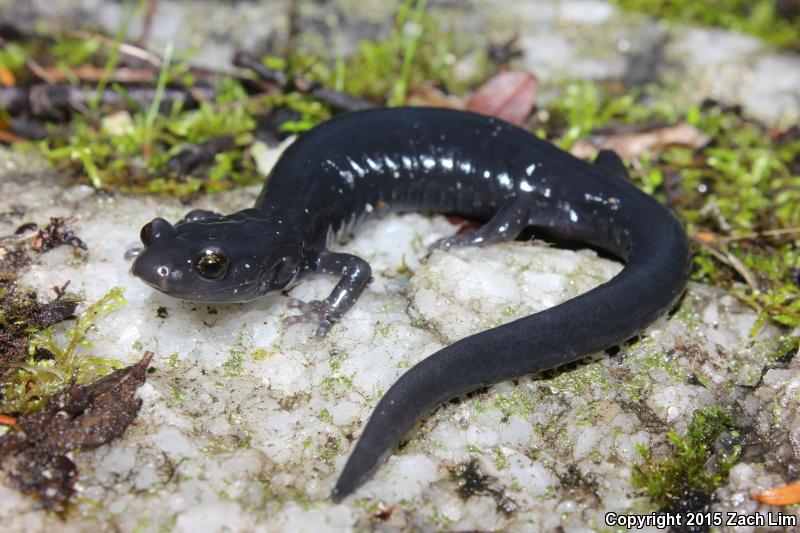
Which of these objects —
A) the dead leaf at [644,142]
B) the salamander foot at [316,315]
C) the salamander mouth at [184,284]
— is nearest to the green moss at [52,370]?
the salamander mouth at [184,284]

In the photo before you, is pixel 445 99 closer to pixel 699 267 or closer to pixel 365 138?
pixel 365 138

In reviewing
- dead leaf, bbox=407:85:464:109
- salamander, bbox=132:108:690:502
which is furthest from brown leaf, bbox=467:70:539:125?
salamander, bbox=132:108:690:502

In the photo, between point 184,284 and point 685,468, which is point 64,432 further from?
point 685,468

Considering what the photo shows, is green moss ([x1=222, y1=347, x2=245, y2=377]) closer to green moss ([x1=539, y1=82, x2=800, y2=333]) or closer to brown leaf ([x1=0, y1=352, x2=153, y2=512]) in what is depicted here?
brown leaf ([x1=0, y1=352, x2=153, y2=512])

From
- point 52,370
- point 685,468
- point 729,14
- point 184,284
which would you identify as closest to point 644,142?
point 729,14

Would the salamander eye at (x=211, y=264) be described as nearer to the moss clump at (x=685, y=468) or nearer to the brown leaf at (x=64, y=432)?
the brown leaf at (x=64, y=432)

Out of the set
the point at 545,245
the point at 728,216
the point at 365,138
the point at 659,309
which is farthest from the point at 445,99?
the point at 659,309

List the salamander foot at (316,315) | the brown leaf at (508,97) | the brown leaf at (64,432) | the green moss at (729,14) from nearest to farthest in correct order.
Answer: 1. the brown leaf at (64,432)
2. the salamander foot at (316,315)
3. the brown leaf at (508,97)
4. the green moss at (729,14)
